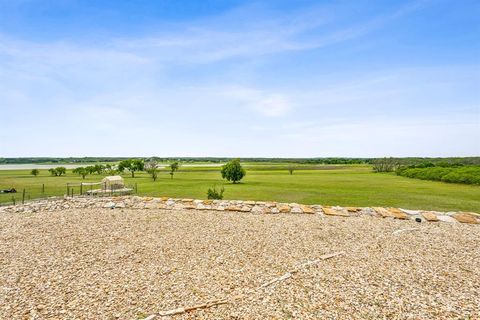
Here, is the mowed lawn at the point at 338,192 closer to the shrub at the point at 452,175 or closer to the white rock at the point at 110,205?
the shrub at the point at 452,175

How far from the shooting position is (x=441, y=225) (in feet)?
36.1

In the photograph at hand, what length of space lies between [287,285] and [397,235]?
18.5ft

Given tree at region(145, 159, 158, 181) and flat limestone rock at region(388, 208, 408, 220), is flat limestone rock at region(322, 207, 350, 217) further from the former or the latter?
tree at region(145, 159, 158, 181)

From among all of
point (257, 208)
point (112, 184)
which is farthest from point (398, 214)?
point (112, 184)

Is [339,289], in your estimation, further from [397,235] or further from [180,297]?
[397,235]

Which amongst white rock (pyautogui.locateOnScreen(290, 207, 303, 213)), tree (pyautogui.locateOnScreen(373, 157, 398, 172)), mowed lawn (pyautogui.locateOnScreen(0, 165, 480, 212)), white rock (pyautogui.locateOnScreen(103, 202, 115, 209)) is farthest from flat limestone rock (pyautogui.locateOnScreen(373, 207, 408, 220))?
tree (pyautogui.locateOnScreen(373, 157, 398, 172))

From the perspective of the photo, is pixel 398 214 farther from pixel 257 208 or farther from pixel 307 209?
pixel 257 208

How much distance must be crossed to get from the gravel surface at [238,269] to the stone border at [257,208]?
931 millimetres

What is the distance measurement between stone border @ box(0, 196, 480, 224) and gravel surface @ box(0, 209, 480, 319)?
93 cm

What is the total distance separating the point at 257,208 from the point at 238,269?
678 cm

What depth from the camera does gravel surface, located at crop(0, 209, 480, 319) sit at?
5.15 metres

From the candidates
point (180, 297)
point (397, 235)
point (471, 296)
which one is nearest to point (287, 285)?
point (180, 297)

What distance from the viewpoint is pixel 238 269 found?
6.84 m

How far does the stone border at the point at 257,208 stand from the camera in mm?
12000
